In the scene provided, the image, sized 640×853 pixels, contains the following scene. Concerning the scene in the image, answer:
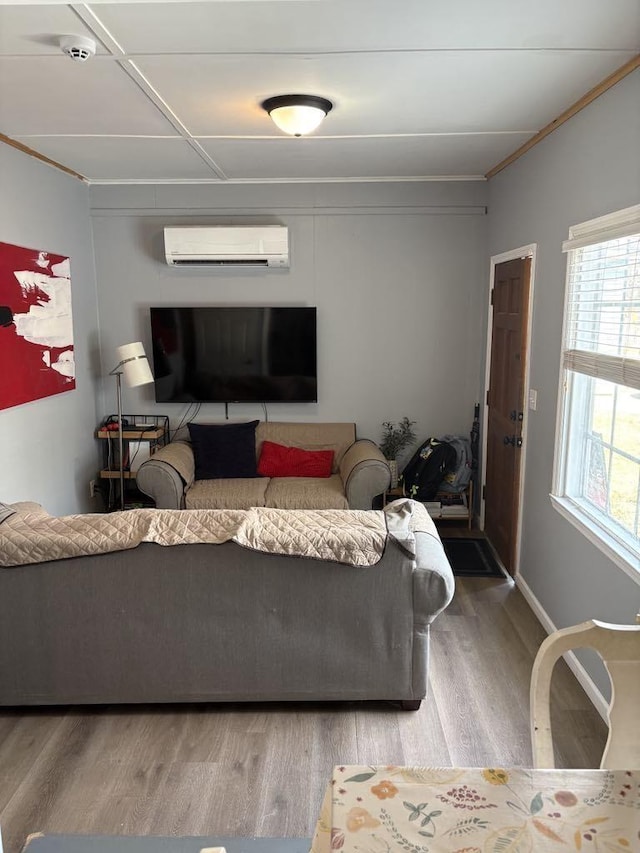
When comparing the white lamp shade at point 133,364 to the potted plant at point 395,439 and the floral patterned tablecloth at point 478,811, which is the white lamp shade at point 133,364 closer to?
the potted plant at point 395,439

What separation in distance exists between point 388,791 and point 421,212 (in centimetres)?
455

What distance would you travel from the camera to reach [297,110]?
285 cm

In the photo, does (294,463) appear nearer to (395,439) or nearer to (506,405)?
(395,439)

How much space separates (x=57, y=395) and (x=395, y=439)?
2.52 metres

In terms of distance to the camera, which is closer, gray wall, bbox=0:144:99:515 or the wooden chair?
the wooden chair

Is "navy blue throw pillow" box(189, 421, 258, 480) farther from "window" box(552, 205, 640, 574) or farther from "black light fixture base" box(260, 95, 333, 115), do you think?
"black light fixture base" box(260, 95, 333, 115)

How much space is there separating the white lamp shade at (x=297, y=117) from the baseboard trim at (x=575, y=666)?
2.64 metres

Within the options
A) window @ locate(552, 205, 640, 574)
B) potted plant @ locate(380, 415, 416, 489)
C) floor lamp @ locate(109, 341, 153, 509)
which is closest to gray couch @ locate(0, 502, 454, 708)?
window @ locate(552, 205, 640, 574)

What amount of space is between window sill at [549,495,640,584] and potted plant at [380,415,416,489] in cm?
183

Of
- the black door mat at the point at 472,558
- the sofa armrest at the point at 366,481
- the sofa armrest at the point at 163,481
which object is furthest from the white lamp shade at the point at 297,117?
the black door mat at the point at 472,558

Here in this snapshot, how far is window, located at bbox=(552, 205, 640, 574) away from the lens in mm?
2561

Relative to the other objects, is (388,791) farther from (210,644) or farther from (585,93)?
(585,93)

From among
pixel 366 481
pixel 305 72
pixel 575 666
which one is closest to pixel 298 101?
pixel 305 72

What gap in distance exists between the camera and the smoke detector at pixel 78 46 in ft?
7.17
